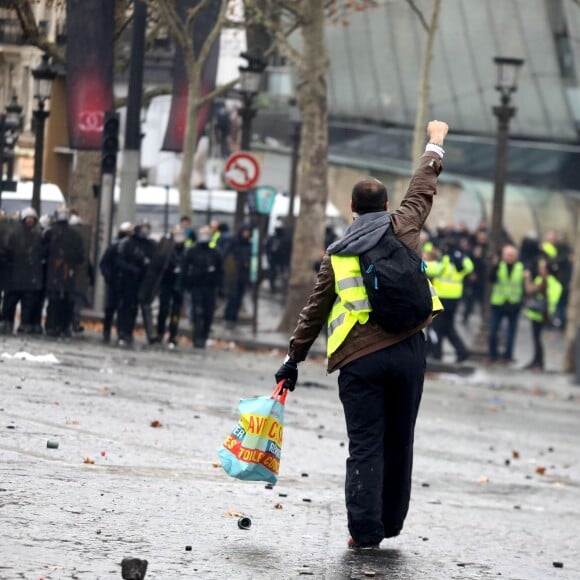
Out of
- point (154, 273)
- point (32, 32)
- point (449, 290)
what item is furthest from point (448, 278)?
point (32, 32)

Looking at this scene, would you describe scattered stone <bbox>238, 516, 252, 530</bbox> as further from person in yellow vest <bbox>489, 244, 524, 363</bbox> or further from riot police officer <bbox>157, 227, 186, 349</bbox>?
person in yellow vest <bbox>489, 244, 524, 363</bbox>

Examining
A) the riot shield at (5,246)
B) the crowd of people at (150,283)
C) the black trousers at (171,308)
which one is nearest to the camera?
the riot shield at (5,246)

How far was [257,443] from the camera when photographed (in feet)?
27.7

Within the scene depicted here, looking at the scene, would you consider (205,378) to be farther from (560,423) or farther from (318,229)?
(318,229)

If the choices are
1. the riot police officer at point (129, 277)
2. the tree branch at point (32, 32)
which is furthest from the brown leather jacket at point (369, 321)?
the riot police officer at point (129, 277)

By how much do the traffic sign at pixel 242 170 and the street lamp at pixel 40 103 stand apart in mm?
4190

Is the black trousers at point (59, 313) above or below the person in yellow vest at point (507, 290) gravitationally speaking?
below

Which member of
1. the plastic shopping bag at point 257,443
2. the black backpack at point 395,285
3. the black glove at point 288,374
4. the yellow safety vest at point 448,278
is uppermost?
the black backpack at point 395,285

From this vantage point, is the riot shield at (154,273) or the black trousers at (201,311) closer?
the riot shield at (154,273)

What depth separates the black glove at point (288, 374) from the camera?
8.34 metres

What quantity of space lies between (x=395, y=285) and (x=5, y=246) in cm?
1401

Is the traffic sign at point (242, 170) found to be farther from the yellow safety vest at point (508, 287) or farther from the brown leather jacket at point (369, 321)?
the brown leather jacket at point (369, 321)

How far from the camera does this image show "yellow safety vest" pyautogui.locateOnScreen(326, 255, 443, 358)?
8.16 metres

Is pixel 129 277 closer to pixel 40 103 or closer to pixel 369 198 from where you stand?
pixel 40 103
